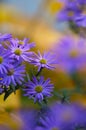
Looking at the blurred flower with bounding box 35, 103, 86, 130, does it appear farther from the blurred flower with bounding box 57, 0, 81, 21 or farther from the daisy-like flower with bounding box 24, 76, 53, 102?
the blurred flower with bounding box 57, 0, 81, 21

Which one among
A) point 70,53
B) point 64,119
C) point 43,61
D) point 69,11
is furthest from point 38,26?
point 64,119

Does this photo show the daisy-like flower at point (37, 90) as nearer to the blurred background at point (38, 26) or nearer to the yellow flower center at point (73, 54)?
the yellow flower center at point (73, 54)

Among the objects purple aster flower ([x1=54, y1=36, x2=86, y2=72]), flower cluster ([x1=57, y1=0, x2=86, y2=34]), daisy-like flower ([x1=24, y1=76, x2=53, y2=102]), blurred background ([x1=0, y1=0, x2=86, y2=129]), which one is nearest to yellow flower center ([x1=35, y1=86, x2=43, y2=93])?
daisy-like flower ([x1=24, y1=76, x2=53, y2=102])

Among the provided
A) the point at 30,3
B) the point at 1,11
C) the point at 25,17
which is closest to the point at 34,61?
the point at 1,11

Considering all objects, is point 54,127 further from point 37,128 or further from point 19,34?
point 19,34

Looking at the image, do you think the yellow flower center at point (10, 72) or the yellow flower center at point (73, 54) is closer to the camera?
the yellow flower center at point (10, 72)

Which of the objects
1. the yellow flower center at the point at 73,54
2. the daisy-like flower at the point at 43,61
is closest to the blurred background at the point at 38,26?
the yellow flower center at the point at 73,54

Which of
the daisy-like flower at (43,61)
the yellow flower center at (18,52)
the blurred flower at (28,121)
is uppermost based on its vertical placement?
the daisy-like flower at (43,61)

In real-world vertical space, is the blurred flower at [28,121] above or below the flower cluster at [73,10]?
below

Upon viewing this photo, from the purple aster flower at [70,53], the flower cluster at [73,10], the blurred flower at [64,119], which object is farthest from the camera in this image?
the purple aster flower at [70,53]
